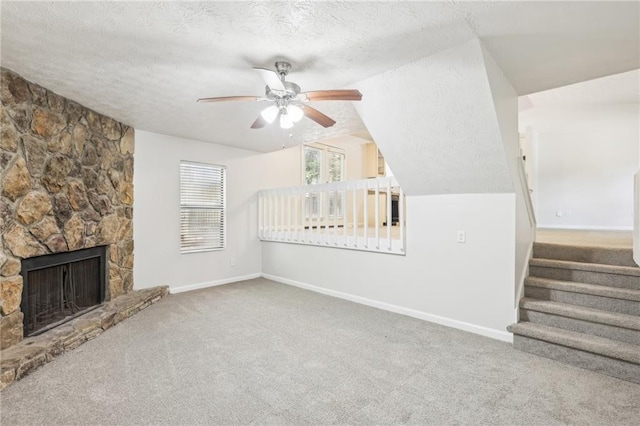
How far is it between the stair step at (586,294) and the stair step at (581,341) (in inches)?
14.7

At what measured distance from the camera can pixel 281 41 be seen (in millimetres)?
2217

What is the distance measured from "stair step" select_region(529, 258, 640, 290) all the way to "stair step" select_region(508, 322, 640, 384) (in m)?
0.68

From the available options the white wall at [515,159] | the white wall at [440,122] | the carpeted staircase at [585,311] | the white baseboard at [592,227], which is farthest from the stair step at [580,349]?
the white baseboard at [592,227]

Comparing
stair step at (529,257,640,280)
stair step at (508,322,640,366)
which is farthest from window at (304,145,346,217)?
stair step at (508,322,640,366)

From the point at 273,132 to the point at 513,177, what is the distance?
3108 mm

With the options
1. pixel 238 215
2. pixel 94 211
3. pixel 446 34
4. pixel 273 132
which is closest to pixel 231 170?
pixel 238 215

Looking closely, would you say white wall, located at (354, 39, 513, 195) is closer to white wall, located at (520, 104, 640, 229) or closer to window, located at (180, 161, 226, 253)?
window, located at (180, 161, 226, 253)

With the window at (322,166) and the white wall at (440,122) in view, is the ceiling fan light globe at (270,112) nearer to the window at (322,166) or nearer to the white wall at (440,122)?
the white wall at (440,122)

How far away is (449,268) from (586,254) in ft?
4.60

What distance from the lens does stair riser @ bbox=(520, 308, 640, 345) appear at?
100 inches

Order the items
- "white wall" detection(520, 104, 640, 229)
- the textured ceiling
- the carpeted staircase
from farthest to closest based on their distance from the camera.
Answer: "white wall" detection(520, 104, 640, 229) < the textured ceiling < the carpeted staircase

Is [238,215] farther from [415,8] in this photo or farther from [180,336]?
[415,8]

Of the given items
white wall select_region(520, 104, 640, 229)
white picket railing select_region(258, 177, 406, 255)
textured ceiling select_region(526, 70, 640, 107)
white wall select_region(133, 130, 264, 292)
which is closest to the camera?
white picket railing select_region(258, 177, 406, 255)

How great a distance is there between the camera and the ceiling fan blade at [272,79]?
7.56 ft
